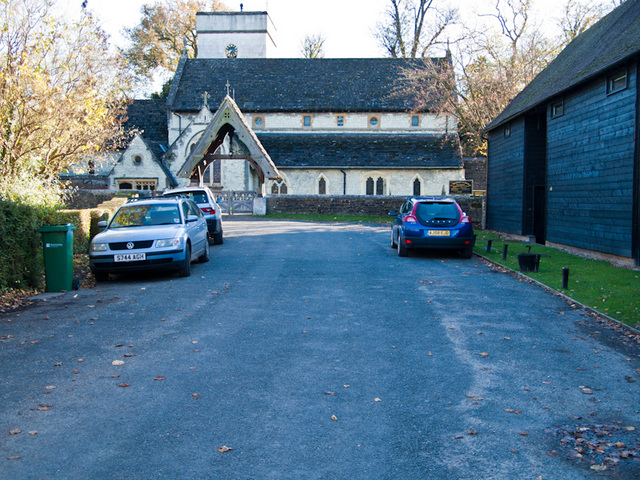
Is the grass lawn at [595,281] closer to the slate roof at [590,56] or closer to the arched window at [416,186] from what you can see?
the slate roof at [590,56]

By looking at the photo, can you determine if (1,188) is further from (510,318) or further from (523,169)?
(523,169)

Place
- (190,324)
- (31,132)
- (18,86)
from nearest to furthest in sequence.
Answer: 1. (190,324)
2. (18,86)
3. (31,132)

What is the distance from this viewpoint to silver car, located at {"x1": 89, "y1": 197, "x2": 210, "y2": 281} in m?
11.4

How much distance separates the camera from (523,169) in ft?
72.3

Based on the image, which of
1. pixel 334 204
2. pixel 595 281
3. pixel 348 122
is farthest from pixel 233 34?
pixel 595 281

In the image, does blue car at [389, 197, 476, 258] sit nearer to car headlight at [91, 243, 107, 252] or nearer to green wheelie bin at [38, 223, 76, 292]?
car headlight at [91, 243, 107, 252]

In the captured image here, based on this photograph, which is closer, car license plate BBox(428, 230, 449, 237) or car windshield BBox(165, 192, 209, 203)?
car license plate BBox(428, 230, 449, 237)

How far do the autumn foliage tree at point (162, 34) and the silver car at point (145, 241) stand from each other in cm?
4774

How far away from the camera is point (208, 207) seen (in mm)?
18406

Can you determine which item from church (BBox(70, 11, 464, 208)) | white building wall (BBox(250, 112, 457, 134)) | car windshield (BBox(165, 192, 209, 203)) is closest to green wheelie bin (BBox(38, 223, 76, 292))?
car windshield (BBox(165, 192, 209, 203))

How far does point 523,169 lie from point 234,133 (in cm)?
1815

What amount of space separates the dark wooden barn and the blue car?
3.86 meters

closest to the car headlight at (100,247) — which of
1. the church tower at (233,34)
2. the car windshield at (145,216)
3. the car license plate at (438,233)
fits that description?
the car windshield at (145,216)

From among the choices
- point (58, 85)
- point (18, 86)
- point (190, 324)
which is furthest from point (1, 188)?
point (190, 324)
